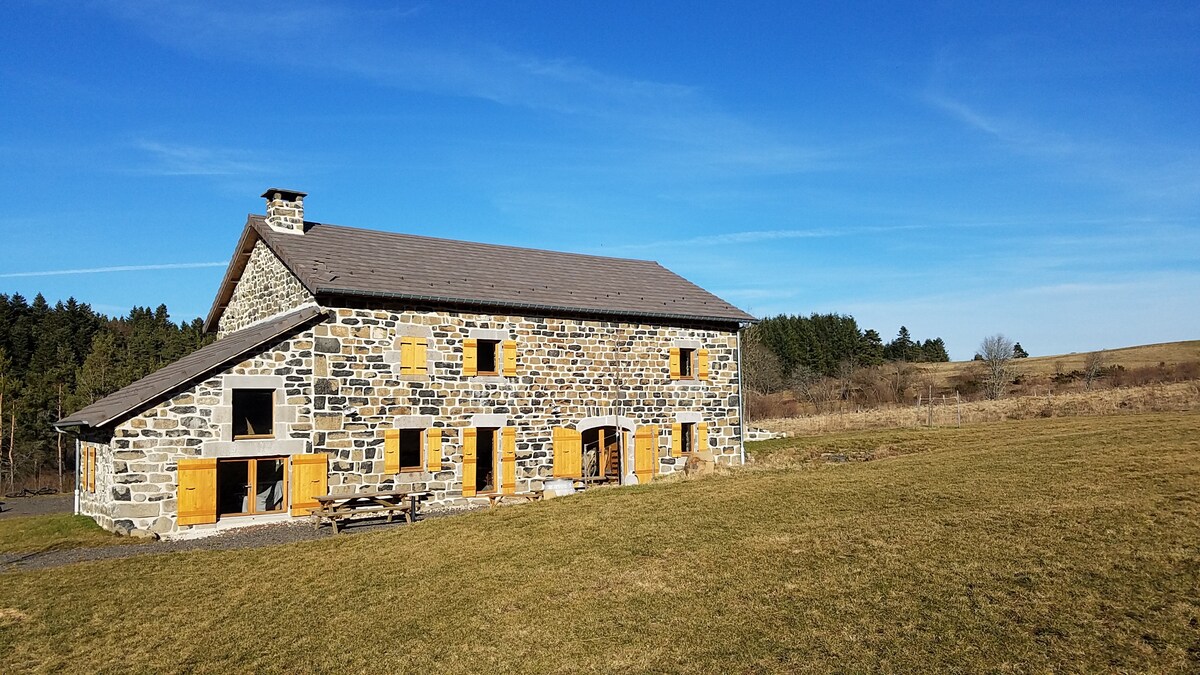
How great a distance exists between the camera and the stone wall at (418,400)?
15781mm

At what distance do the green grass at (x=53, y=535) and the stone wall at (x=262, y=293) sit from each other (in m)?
6.22

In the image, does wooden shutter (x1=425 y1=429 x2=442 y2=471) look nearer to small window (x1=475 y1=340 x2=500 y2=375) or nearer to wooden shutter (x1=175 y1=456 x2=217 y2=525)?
small window (x1=475 y1=340 x2=500 y2=375)

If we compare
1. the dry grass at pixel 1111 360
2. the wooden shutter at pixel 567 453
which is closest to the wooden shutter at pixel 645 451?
the wooden shutter at pixel 567 453

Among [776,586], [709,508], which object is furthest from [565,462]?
[776,586]

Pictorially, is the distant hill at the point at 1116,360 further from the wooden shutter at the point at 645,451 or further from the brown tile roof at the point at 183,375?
the brown tile roof at the point at 183,375

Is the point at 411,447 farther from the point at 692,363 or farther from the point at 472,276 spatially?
the point at 692,363

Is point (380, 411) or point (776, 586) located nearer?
point (776, 586)

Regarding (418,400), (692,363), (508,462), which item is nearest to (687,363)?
(692,363)

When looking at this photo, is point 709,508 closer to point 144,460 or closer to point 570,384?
point 570,384

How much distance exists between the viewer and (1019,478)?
1348 centimetres

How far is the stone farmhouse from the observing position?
1605cm

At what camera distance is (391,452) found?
59.4ft

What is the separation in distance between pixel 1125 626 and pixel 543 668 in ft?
17.1

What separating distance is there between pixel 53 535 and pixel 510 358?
10.4m
